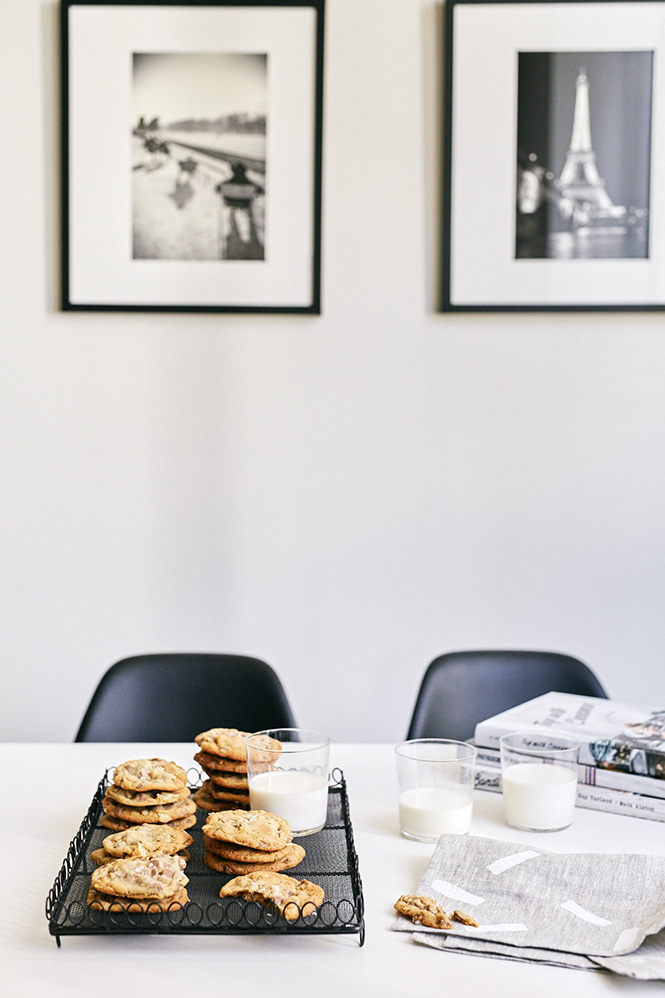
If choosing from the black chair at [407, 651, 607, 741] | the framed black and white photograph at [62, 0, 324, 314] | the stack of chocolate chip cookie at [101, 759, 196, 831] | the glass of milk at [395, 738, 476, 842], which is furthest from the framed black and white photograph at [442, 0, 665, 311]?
the stack of chocolate chip cookie at [101, 759, 196, 831]

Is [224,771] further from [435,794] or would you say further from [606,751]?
[606,751]

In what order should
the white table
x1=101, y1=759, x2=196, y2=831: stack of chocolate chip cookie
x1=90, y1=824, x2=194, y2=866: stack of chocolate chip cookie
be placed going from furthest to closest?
x1=101, y1=759, x2=196, y2=831: stack of chocolate chip cookie → x1=90, y1=824, x2=194, y2=866: stack of chocolate chip cookie → the white table

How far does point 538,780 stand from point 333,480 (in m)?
1.20

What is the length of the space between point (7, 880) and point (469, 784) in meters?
0.54

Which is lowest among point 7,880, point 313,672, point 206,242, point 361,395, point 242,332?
point 313,672

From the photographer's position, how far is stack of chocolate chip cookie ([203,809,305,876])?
927 mm

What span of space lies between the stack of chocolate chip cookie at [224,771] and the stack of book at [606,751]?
1.21 ft

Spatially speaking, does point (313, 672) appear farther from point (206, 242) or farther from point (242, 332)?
point (206, 242)

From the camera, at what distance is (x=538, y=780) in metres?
1.18

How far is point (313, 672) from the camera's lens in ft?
7.52

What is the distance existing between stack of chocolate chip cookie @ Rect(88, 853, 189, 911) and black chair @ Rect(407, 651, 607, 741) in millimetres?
958

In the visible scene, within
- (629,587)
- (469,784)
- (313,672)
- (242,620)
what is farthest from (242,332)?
(469,784)

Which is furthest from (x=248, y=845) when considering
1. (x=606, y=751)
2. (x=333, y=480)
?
(x=333, y=480)

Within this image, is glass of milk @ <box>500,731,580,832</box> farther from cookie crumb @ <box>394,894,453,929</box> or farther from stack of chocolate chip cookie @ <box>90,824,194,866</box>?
→ stack of chocolate chip cookie @ <box>90,824,194,866</box>
